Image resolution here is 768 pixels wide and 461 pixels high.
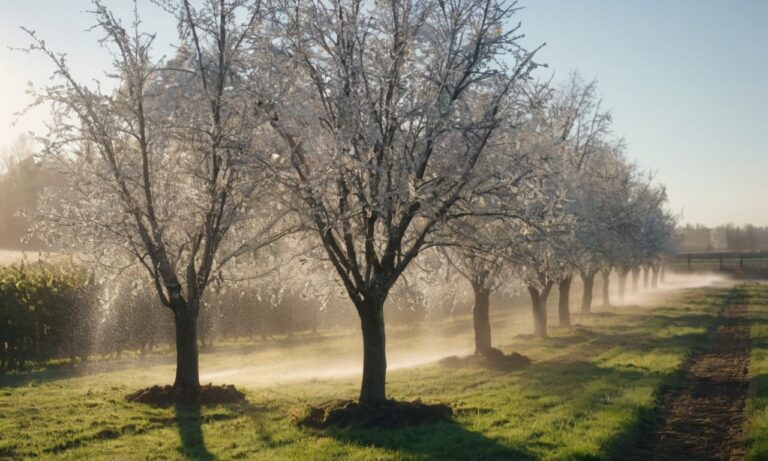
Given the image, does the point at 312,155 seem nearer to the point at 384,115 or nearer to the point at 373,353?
the point at 384,115

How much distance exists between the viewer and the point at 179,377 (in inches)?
677

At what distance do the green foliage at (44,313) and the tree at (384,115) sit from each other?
13.0m

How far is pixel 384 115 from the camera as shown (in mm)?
13969

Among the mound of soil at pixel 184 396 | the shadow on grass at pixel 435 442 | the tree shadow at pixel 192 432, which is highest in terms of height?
the mound of soil at pixel 184 396

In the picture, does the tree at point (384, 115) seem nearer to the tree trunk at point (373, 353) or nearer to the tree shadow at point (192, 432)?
the tree trunk at point (373, 353)

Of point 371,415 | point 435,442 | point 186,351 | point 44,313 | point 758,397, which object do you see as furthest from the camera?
point 44,313

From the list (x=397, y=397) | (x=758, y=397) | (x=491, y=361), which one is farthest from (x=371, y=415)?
(x=491, y=361)

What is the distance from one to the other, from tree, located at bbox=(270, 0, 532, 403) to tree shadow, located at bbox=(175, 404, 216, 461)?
3.59 m

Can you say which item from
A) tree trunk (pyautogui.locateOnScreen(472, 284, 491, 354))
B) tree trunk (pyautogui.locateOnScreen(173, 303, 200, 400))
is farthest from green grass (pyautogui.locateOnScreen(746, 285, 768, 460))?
tree trunk (pyautogui.locateOnScreen(173, 303, 200, 400))

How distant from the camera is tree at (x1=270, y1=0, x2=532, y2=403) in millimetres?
13336

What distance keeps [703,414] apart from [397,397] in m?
7.07

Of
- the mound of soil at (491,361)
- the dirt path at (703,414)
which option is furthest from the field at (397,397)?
the mound of soil at (491,361)

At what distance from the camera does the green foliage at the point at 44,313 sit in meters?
24.6

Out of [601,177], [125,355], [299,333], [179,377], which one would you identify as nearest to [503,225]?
[179,377]
